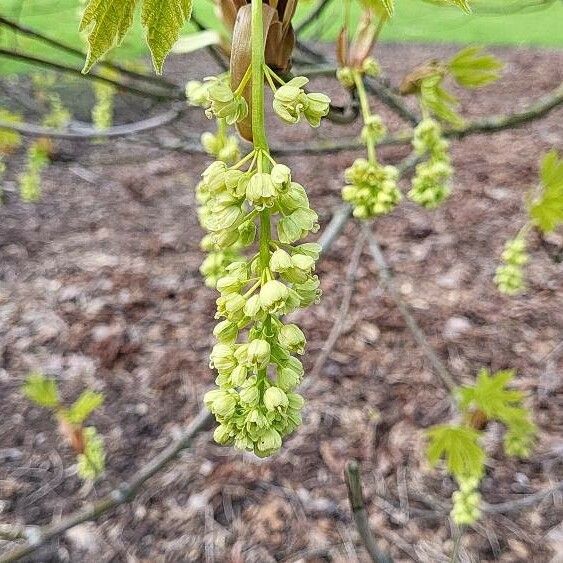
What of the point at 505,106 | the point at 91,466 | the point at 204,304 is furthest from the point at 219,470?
the point at 505,106

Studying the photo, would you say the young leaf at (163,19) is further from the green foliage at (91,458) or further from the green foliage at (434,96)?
the green foliage at (91,458)

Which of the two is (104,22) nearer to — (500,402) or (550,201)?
(550,201)

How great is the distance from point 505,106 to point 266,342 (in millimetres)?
5572

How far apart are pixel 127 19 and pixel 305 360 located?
2.39 metres

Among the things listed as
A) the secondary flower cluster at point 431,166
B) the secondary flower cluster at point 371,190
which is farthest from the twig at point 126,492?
the secondary flower cluster at point 371,190

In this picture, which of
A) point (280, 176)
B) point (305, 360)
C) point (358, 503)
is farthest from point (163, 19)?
point (305, 360)

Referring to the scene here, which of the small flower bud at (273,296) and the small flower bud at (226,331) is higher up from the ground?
the small flower bud at (273,296)

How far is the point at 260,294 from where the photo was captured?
46 cm

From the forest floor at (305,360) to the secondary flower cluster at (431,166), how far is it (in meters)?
0.60

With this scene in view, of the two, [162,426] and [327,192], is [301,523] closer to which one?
[162,426]

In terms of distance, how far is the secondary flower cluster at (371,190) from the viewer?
86 centimetres

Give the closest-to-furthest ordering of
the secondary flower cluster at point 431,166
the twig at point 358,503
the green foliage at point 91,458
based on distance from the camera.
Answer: the twig at point 358,503 < the secondary flower cluster at point 431,166 < the green foliage at point 91,458

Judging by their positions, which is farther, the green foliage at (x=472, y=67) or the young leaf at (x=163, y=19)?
the green foliage at (x=472, y=67)

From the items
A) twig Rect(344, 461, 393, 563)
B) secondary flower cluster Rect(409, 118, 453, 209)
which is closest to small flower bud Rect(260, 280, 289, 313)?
twig Rect(344, 461, 393, 563)
